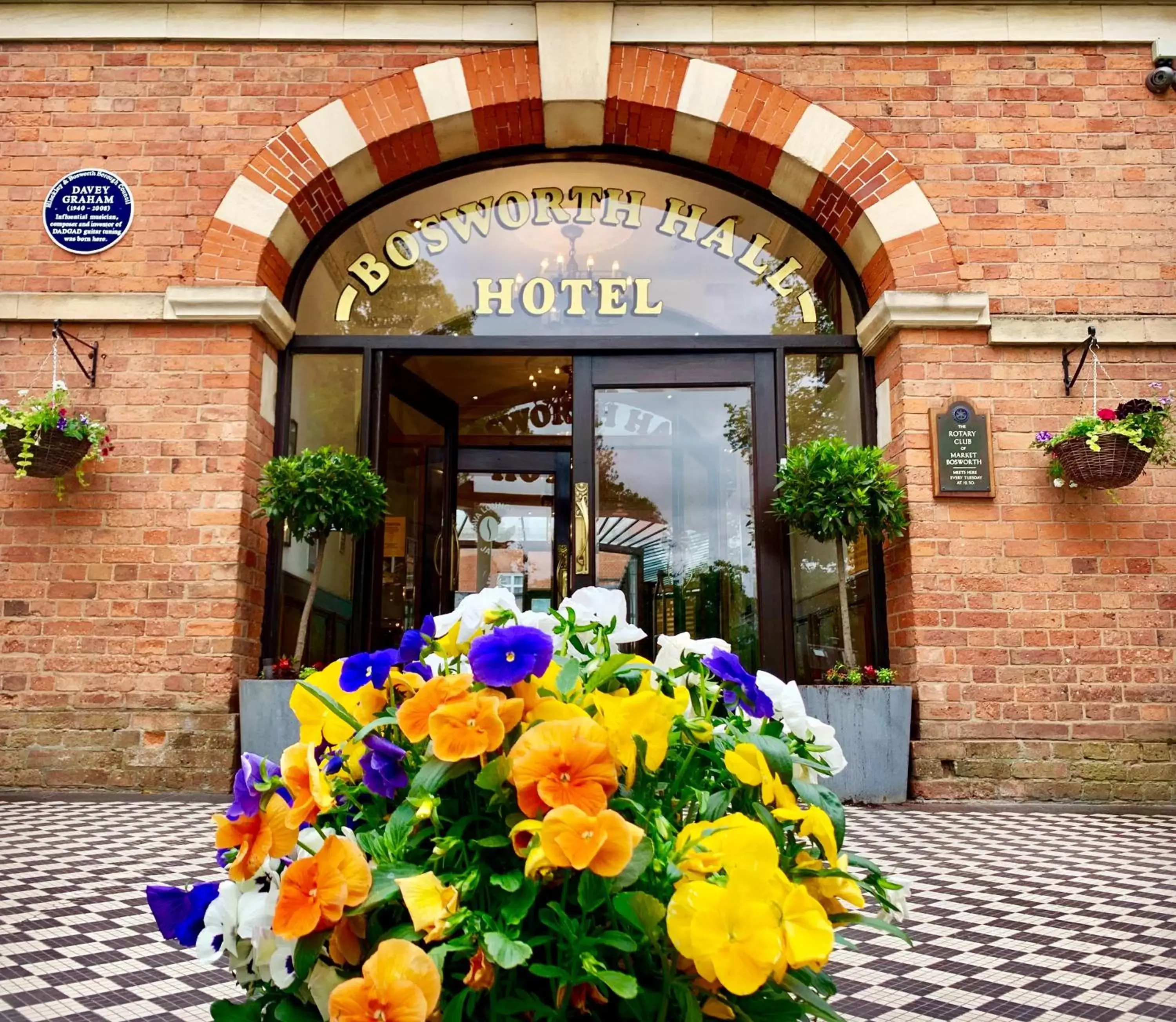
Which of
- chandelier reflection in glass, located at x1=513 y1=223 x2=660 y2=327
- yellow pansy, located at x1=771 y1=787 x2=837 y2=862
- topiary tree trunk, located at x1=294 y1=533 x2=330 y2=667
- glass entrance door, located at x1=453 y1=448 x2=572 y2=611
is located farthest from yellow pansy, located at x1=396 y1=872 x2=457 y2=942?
glass entrance door, located at x1=453 y1=448 x2=572 y2=611

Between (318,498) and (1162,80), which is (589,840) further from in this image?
(1162,80)

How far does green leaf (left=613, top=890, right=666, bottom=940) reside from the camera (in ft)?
2.43

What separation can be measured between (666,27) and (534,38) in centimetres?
75

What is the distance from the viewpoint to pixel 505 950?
715mm

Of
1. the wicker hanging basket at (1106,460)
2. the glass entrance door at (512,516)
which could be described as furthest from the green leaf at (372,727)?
the glass entrance door at (512,516)

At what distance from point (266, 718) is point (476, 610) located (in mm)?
3958

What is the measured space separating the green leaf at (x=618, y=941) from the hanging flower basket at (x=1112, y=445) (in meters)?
4.52

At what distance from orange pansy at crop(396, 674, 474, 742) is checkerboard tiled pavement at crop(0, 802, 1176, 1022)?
1.18 metres

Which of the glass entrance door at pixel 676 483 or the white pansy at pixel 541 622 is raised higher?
the glass entrance door at pixel 676 483

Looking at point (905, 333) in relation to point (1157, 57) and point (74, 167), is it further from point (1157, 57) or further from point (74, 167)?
point (74, 167)

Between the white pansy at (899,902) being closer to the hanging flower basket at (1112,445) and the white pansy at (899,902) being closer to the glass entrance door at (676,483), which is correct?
the hanging flower basket at (1112,445)

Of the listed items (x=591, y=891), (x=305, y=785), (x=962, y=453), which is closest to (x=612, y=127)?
(x=962, y=453)

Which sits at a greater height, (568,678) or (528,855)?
(568,678)

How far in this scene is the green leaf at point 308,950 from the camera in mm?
761
